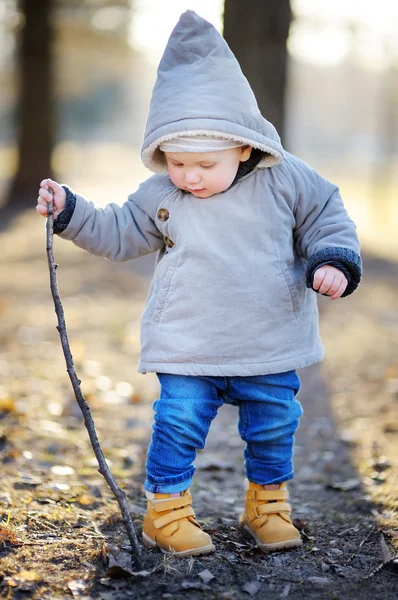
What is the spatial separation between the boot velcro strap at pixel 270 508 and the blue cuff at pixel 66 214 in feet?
3.98

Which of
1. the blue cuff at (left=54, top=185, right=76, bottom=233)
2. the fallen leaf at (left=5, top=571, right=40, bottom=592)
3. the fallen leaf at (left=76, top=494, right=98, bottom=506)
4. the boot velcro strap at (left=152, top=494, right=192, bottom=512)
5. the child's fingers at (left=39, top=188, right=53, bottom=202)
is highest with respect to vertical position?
the child's fingers at (left=39, top=188, right=53, bottom=202)

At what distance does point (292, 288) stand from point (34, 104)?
1325cm

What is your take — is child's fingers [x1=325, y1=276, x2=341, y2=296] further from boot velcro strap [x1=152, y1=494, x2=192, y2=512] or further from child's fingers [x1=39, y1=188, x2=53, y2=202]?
child's fingers [x1=39, y1=188, x2=53, y2=202]

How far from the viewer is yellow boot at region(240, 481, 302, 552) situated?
2.56 metres

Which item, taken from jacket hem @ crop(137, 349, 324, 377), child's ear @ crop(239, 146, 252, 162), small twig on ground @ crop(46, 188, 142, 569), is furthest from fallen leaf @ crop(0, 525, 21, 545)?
child's ear @ crop(239, 146, 252, 162)

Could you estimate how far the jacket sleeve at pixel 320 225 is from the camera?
8.06 ft

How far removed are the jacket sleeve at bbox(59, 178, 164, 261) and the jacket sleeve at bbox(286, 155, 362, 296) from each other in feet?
1.64

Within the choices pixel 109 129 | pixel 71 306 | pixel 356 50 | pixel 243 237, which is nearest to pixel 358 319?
pixel 71 306

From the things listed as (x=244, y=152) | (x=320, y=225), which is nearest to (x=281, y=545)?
(x=320, y=225)

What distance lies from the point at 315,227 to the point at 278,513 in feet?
3.37

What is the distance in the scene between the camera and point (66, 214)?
2549 mm

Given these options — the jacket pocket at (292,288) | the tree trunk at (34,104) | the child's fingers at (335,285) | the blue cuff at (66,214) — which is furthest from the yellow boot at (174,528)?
the tree trunk at (34,104)

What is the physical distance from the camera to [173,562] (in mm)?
2363

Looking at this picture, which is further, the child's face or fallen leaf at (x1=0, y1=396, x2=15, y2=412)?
fallen leaf at (x1=0, y1=396, x2=15, y2=412)
